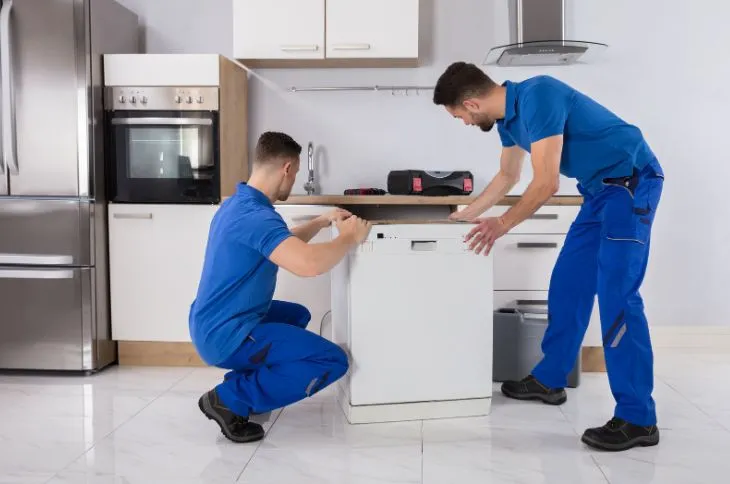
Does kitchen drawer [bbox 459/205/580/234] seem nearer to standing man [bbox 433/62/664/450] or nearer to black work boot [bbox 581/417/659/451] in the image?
standing man [bbox 433/62/664/450]

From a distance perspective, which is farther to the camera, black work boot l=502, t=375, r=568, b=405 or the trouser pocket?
black work boot l=502, t=375, r=568, b=405

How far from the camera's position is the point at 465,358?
2.76 m

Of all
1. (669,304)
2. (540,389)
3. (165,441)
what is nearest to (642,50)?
(669,304)

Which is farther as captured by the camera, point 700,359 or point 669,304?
point 669,304

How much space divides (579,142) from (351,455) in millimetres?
1272

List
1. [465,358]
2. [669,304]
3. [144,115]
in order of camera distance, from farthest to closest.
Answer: [669,304]
[144,115]
[465,358]

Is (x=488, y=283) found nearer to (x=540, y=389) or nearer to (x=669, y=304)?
(x=540, y=389)

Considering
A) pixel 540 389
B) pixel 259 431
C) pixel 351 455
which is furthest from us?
pixel 540 389

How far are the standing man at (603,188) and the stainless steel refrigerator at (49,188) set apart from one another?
176 centimetres

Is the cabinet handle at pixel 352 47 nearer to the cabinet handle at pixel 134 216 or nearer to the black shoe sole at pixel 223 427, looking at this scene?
the cabinet handle at pixel 134 216

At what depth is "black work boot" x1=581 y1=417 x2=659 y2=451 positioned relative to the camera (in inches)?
97.1

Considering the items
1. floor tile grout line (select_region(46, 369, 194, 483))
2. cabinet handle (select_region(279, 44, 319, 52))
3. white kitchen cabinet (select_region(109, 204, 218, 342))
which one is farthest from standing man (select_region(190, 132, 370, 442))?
cabinet handle (select_region(279, 44, 319, 52))

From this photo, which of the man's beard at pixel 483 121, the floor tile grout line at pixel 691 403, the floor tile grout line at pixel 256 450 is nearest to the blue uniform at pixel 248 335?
the floor tile grout line at pixel 256 450

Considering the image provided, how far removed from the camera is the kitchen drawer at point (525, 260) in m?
3.52
